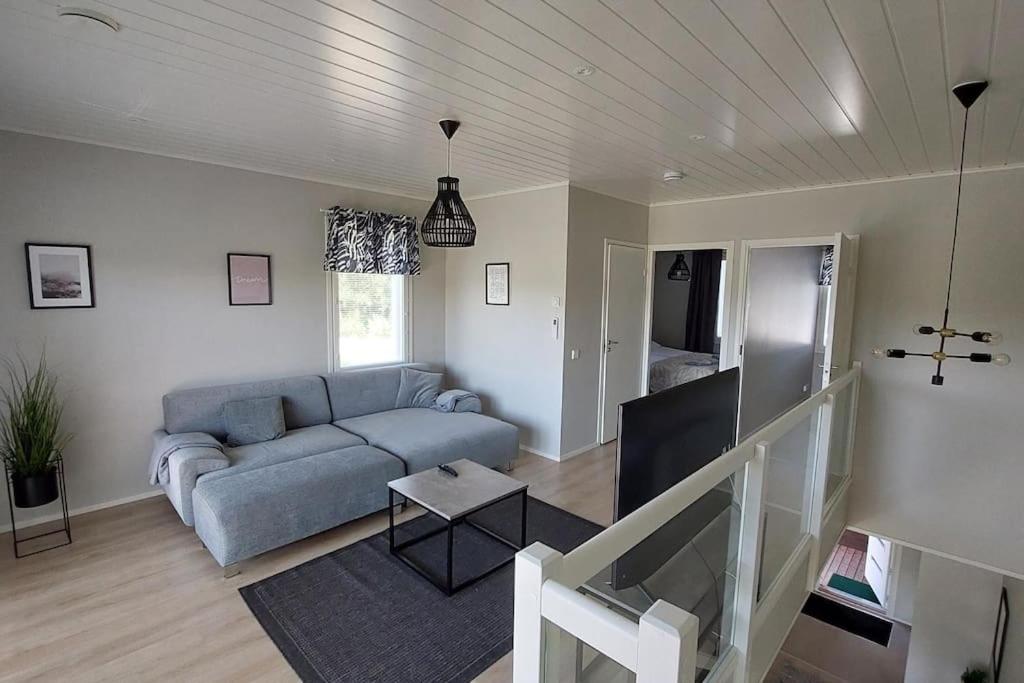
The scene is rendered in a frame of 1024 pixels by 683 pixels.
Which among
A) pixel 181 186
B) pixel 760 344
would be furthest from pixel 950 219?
pixel 181 186

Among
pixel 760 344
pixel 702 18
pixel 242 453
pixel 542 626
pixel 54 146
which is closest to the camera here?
pixel 542 626

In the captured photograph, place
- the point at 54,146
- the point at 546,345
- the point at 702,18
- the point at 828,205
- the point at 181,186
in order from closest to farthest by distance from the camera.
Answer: the point at 702,18 < the point at 54,146 < the point at 181,186 < the point at 828,205 < the point at 546,345

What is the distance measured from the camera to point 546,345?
4363 millimetres

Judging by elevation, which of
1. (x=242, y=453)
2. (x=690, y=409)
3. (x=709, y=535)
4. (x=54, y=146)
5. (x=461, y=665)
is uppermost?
(x=54, y=146)

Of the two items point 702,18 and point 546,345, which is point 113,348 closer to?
point 546,345

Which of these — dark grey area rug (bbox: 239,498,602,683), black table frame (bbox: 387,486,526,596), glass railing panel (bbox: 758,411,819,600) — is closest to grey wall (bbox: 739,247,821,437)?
glass railing panel (bbox: 758,411,819,600)

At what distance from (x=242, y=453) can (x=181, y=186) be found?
1963 millimetres

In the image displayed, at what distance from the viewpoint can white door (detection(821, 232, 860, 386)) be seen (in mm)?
3137

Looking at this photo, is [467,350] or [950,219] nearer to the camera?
[950,219]

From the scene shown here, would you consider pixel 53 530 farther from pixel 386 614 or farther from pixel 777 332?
pixel 777 332

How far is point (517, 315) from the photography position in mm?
4578

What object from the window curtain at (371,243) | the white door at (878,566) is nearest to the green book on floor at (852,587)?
the white door at (878,566)

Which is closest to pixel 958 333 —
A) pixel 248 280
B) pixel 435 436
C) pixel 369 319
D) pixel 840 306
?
pixel 840 306

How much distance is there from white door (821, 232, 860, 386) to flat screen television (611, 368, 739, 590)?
182 centimetres
